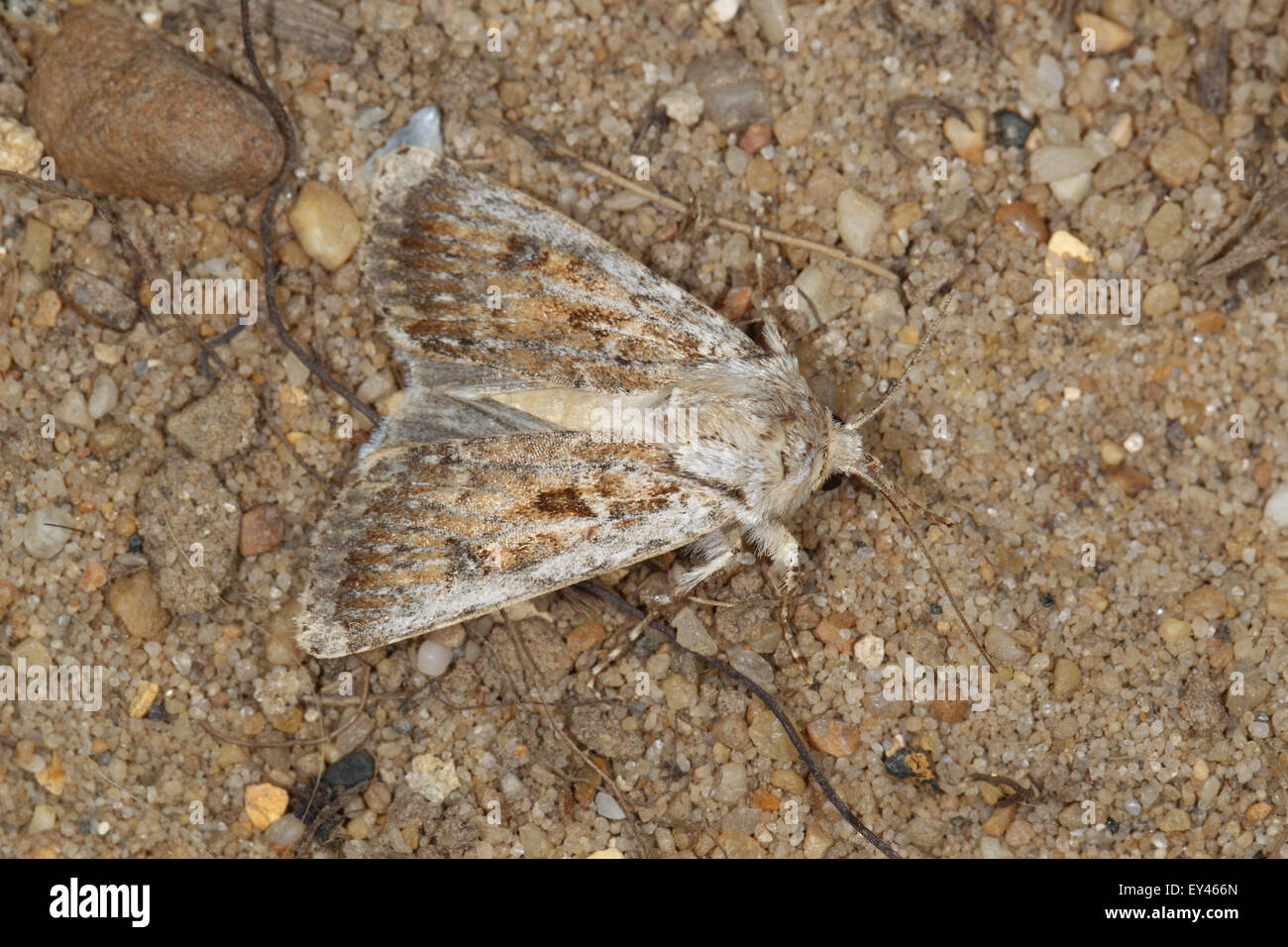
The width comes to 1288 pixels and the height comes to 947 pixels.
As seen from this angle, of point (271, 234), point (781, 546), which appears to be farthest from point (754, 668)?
point (271, 234)

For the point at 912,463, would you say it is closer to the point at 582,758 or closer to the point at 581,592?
the point at 581,592

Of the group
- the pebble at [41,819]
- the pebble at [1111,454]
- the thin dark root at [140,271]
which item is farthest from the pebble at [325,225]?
the pebble at [1111,454]

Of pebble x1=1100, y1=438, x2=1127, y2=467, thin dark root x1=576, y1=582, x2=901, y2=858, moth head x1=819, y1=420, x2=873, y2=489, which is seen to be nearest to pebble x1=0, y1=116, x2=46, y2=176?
thin dark root x1=576, y1=582, x2=901, y2=858

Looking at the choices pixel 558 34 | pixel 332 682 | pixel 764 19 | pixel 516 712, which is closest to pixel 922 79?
pixel 764 19

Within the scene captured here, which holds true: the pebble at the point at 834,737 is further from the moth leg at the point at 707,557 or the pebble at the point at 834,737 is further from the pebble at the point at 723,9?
the pebble at the point at 723,9

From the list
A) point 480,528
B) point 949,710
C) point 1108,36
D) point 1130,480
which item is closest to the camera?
point 480,528

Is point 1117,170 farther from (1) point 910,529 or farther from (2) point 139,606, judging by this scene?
(2) point 139,606

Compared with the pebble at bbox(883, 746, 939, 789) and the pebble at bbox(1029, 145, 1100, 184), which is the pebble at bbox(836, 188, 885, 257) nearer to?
the pebble at bbox(1029, 145, 1100, 184)

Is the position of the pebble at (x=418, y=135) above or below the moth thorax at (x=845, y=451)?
above
